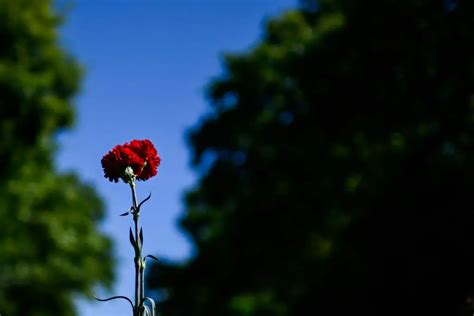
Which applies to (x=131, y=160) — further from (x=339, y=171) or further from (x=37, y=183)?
(x=37, y=183)

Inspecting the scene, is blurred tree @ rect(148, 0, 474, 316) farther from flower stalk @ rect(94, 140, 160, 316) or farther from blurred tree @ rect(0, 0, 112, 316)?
flower stalk @ rect(94, 140, 160, 316)

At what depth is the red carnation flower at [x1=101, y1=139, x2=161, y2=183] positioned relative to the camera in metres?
4.04

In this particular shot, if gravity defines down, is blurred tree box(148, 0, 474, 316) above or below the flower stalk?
above

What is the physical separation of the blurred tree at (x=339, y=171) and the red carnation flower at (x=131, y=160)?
11332 millimetres

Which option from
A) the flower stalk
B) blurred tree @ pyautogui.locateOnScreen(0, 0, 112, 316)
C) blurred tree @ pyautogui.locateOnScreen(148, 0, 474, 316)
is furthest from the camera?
blurred tree @ pyautogui.locateOnScreen(0, 0, 112, 316)

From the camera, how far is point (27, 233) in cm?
2488

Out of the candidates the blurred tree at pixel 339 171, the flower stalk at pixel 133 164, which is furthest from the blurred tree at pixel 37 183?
the flower stalk at pixel 133 164

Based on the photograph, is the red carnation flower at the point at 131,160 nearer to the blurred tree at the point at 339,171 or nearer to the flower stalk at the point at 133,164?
the flower stalk at the point at 133,164

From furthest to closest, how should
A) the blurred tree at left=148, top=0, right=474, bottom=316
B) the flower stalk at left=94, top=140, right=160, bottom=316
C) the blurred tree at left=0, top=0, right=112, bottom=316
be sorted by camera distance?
the blurred tree at left=0, top=0, right=112, bottom=316
the blurred tree at left=148, top=0, right=474, bottom=316
the flower stalk at left=94, top=140, right=160, bottom=316

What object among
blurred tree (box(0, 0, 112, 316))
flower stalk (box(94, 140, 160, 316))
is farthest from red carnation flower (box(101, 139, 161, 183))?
blurred tree (box(0, 0, 112, 316))

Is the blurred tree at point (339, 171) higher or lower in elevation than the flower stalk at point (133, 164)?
higher

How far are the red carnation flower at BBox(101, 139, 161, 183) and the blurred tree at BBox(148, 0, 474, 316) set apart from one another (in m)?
11.3

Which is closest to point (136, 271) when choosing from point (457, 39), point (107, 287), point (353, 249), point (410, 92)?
point (353, 249)

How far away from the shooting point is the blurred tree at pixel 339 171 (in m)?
16.4
